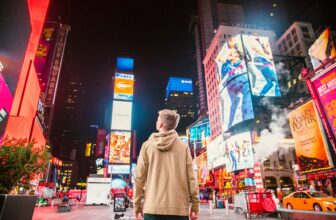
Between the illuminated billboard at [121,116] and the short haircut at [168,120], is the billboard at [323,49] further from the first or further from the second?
the illuminated billboard at [121,116]

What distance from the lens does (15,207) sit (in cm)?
438

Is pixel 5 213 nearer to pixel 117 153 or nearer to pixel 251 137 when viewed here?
pixel 251 137

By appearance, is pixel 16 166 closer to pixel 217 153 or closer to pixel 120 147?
pixel 217 153

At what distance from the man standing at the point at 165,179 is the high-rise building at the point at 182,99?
477 feet

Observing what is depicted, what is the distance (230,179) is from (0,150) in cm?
4694

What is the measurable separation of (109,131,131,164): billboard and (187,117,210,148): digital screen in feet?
78.4

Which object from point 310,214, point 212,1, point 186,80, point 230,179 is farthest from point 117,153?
point 186,80

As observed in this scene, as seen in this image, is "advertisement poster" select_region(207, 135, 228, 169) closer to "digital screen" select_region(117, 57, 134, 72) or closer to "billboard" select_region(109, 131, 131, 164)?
"billboard" select_region(109, 131, 131, 164)

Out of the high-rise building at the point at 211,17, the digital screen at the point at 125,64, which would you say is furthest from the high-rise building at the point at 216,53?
the digital screen at the point at 125,64

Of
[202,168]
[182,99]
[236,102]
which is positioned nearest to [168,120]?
[236,102]

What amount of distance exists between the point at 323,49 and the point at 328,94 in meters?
13.9

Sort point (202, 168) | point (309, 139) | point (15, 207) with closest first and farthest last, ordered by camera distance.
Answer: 1. point (15, 207)
2. point (309, 139)
3. point (202, 168)

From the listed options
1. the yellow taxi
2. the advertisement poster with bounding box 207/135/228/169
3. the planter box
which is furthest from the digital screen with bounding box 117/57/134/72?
the planter box

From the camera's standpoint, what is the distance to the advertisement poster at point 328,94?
14.5 meters
